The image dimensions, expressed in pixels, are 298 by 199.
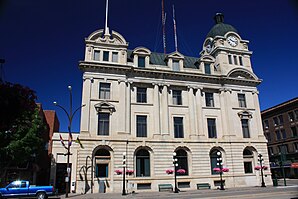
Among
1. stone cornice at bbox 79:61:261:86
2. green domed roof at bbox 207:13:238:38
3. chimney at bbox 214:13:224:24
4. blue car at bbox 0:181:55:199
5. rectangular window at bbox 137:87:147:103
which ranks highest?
chimney at bbox 214:13:224:24

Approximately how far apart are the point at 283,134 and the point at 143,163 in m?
43.1

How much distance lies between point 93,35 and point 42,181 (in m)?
26.1

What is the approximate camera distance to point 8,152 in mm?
26172

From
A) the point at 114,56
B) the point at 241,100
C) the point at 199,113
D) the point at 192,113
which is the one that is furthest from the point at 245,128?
the point at 114,56

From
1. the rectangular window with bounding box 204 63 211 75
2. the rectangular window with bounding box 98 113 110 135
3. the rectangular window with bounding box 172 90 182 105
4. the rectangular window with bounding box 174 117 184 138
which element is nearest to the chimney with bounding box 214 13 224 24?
the rectangular window with bounding box 204 63 211 75

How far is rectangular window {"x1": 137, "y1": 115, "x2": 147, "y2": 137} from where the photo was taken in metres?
32.3

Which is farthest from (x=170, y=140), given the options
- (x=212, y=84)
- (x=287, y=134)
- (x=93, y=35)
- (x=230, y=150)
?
(x=287, y=134)

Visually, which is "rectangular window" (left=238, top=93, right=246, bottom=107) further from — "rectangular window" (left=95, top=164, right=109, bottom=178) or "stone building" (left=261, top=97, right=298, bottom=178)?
"rectangular window" (left=95, top=164, right=109, bottom=178)

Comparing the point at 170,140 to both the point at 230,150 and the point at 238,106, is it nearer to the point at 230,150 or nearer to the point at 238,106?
the point at 230,150

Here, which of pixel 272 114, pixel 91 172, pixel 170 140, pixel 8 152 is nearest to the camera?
pixel 8 152

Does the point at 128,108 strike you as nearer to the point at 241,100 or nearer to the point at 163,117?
the point at 163,117

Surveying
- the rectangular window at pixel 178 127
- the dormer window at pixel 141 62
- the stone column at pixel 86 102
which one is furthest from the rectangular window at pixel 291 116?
the stone column at pixel 86 102

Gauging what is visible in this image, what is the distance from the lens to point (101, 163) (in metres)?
29.6

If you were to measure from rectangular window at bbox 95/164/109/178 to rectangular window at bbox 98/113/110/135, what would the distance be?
4.05 m
